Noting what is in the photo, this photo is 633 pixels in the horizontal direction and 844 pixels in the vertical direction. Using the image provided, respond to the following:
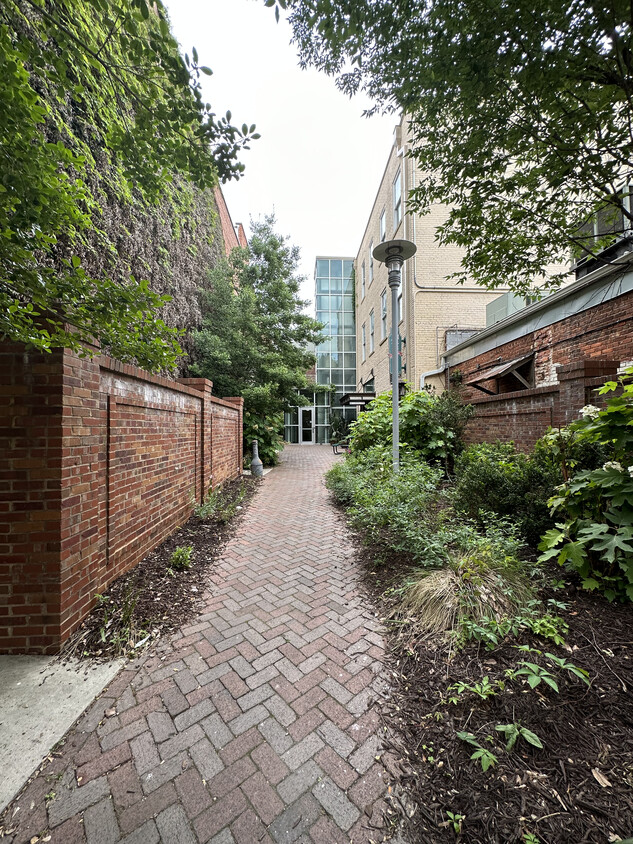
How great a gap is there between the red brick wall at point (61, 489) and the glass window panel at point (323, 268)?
24735mm

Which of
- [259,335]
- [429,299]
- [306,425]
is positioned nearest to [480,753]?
[259,335]

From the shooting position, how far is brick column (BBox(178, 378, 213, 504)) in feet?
17.3

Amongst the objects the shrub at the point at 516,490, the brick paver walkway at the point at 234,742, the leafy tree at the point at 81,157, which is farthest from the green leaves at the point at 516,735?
the leafy tree at the point at 81,157

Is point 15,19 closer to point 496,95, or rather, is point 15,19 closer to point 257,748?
point 496,95

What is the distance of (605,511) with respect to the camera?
235cm

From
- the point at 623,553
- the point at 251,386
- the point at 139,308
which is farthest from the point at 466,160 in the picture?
the point at 251,386

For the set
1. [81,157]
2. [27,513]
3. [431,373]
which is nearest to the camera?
[81,157]

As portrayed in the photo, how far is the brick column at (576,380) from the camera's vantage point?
402 centimetres

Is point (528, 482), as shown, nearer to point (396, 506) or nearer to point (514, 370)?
point (396, 506)

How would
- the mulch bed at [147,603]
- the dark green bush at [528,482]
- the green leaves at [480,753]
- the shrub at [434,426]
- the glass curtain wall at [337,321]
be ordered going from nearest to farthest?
the green leaves at [480,753], the mulch bed at [147,603], the dark green bush at [528,482], the shrub at [434,426], the glass curtain wall at [337,321]

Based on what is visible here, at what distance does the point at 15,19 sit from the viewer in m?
2.69

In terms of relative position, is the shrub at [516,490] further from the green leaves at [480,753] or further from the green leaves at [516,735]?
the green leaves at [480,753]

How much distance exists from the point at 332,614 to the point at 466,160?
420cm

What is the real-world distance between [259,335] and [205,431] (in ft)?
17.8
